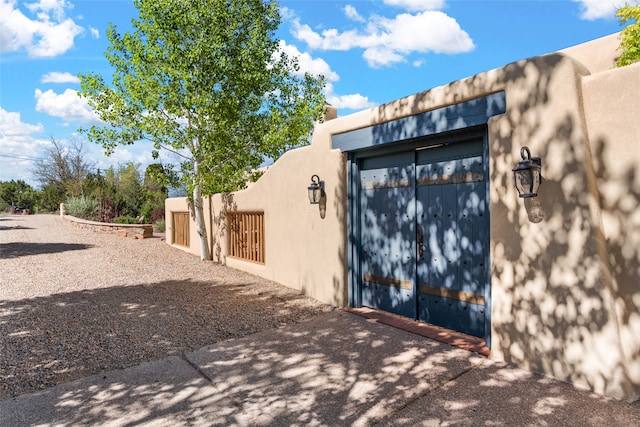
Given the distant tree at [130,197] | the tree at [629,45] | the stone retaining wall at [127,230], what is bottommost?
the stone retaining wall at [127,230]

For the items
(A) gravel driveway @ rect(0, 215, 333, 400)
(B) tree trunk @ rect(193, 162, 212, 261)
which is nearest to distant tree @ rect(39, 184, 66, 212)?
(A) gravel driveway @ rect(0, 215, 333, 400)

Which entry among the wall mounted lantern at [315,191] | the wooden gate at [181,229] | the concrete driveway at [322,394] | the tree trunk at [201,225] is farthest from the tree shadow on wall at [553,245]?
the wooden gate at [181,229]

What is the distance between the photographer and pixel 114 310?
6.52m

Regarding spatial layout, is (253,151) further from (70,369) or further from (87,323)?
(70,369)

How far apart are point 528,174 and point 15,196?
49.4 metres

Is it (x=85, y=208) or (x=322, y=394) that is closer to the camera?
(x=322, y=394)

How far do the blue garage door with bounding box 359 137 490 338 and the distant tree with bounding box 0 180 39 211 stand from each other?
40342 mm

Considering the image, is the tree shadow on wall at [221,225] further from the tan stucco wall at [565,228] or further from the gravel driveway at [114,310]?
the tan stucco wall at [565,228]

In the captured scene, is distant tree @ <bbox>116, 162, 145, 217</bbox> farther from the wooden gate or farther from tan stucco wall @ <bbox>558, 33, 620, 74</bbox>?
tan stucco wall @ <bbox>558, 33, 620, 74</bbox>

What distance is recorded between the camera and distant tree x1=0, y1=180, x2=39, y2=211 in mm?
38312

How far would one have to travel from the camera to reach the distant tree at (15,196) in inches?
1508

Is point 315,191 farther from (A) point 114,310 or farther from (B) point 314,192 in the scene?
(A) point 114,310

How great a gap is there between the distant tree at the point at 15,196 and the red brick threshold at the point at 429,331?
40.5 m

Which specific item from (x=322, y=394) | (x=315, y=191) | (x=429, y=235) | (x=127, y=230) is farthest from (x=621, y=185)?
(x=127, y=230)
